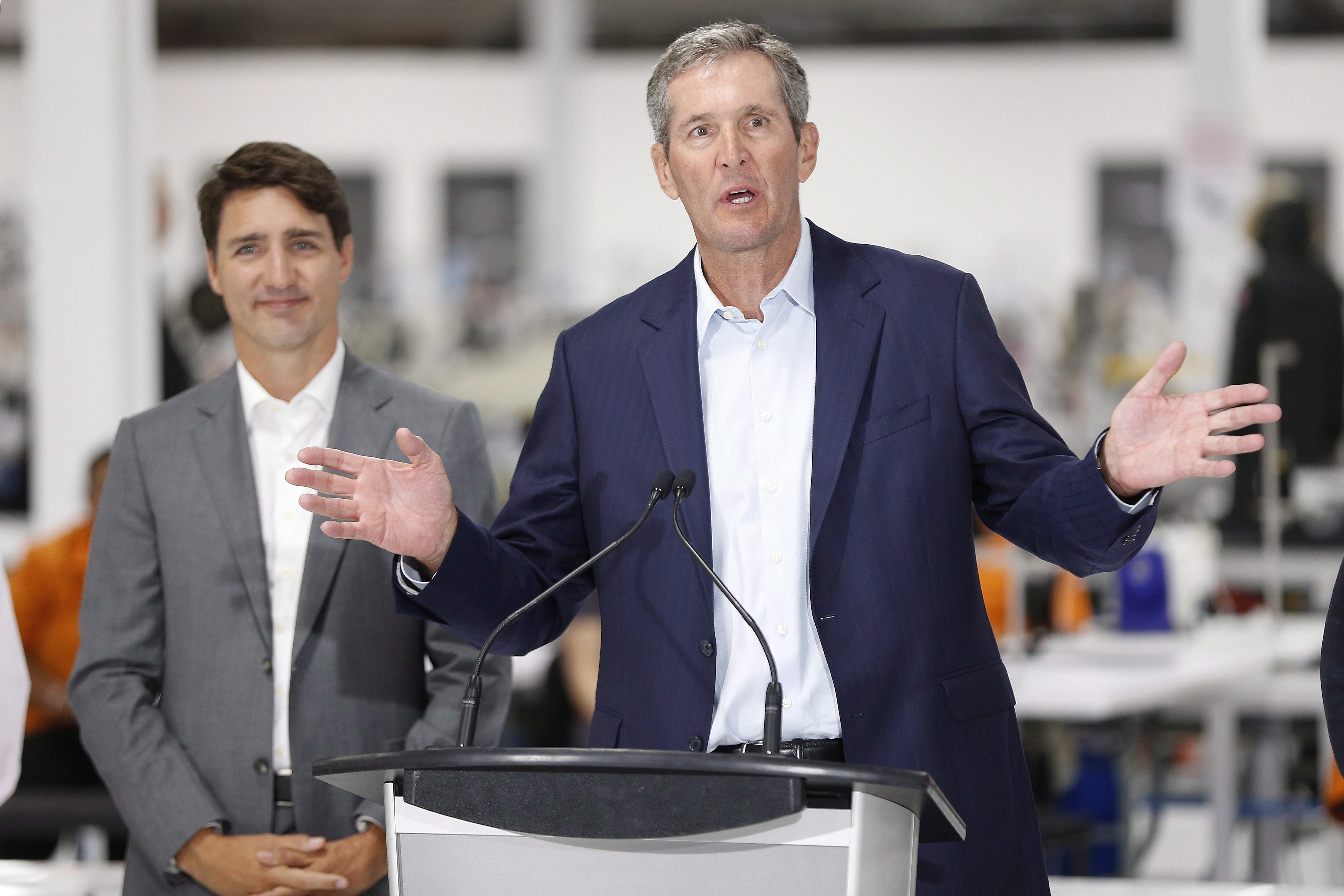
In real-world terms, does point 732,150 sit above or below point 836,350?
above

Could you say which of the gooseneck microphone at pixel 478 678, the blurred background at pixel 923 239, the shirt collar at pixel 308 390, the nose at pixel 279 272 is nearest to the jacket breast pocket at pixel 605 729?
Answer: the gooseneck microphone at pixel 478 678

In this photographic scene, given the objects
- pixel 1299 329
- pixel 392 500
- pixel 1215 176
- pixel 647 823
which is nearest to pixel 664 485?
pixel 392 500

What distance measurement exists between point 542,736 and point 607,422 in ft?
8.67

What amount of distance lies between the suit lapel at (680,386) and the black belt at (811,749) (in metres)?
0.16

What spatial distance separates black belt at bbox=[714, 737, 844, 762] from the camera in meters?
1.55

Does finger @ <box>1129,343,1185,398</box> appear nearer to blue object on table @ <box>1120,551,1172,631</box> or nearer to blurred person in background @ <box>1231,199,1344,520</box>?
blue object on table @ <box>1120,551,1172,631</box>

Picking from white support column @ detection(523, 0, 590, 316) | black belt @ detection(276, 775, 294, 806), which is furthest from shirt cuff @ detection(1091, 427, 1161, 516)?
white support column @ detection(523, 0, 590, 316)

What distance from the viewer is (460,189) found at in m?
12.0

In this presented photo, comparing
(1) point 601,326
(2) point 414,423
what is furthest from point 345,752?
(1) point 601,326

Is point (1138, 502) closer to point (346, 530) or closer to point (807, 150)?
point (807, 150)

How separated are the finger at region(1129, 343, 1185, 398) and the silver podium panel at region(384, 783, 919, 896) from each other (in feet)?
1.56

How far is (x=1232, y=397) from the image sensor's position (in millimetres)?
1393

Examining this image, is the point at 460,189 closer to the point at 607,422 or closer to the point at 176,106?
the point at 176,106

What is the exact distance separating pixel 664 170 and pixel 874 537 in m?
0.49
